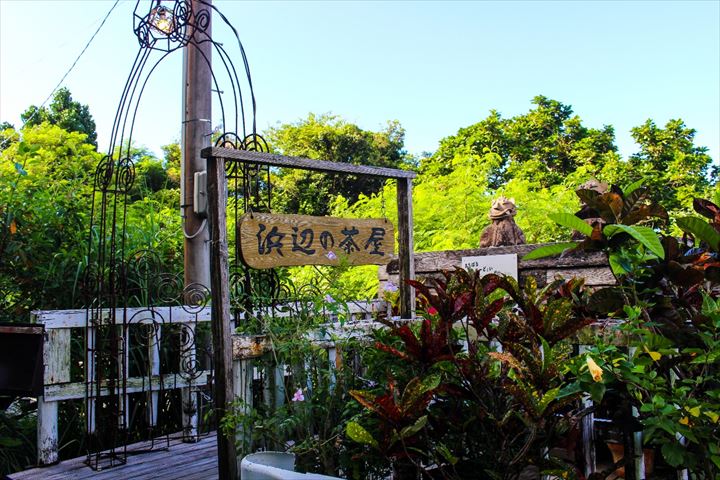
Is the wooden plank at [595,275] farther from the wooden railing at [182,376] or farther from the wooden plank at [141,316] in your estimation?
the wooden plank at [141,316]

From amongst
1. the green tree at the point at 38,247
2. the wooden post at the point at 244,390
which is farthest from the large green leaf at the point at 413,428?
the green tree at the point at 38,247

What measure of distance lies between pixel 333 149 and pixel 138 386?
45.7ft

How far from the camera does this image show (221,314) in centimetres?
252

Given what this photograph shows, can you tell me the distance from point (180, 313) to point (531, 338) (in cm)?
250

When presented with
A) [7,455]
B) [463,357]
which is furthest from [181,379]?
[463,357]

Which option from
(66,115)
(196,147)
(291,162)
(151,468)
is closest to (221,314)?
(291,162)

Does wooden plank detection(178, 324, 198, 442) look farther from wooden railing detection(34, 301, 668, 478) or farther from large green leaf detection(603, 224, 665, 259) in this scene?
large green leaf detection(603, 224, 665, 259)

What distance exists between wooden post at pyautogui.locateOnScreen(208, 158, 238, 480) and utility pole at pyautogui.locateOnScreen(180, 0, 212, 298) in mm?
1880

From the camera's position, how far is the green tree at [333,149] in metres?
15.3

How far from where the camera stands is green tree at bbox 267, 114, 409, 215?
15.3 metres

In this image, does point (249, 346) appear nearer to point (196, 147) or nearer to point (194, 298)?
point (194, 298)

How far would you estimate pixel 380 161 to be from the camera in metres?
17.9

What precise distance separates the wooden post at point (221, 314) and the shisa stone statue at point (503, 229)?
3.96 metres

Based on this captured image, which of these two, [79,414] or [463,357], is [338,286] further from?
[79,414]
